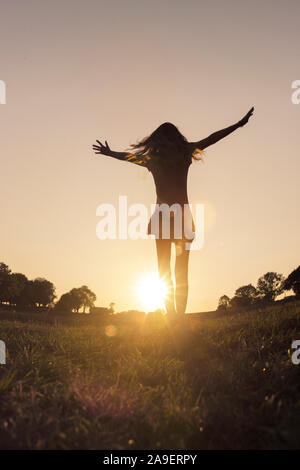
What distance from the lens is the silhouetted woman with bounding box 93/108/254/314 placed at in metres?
6.48

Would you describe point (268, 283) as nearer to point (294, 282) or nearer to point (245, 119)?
point (294, 282)

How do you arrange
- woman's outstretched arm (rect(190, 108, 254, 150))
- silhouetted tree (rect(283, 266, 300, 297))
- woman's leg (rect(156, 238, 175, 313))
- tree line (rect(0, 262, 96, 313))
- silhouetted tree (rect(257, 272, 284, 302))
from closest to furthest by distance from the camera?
woman's leg (rect(156, 238, 175, 313)), woman's outstretched arm (rect(190, 108, 254, 150)), silhouetted tree (rect(283, 266, 300, 297)), silhouetted tree (rect(257, 272, 284, 302)), tree line (rect(0, 262, 96, 313))

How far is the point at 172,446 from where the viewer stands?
8.05 ft

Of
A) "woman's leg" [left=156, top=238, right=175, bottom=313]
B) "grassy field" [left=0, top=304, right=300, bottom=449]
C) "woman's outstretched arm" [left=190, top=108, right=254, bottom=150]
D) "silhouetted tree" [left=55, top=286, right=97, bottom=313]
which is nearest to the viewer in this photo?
"grassy field" [left=0, top=304, right=300, bottom=449]

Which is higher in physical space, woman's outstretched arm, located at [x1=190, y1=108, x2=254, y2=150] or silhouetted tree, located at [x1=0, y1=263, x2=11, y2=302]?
woman's outstretched arm, located at [x1=190, y1=108, x2=254, y2=150]

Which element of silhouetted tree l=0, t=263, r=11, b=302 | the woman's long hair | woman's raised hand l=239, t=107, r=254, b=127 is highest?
woman's raised hand l=239, t=107, r=254, b=127

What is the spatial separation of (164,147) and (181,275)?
2544mm

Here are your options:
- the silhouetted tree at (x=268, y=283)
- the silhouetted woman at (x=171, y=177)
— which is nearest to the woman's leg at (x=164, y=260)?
the silhouetted woman at (x=171, y=177)

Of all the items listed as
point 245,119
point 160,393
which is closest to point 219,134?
point 245,119

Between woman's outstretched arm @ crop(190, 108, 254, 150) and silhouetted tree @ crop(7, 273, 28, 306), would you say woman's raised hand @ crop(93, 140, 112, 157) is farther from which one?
silhouetted tree @ crop(7, 273, 28, 306)

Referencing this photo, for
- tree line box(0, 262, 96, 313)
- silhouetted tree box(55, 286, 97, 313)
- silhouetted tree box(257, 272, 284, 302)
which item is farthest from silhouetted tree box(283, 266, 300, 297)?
silhouetted tree box(55, 286, 97, 313)

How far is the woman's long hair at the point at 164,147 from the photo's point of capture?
21.9ft

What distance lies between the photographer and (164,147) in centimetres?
667
